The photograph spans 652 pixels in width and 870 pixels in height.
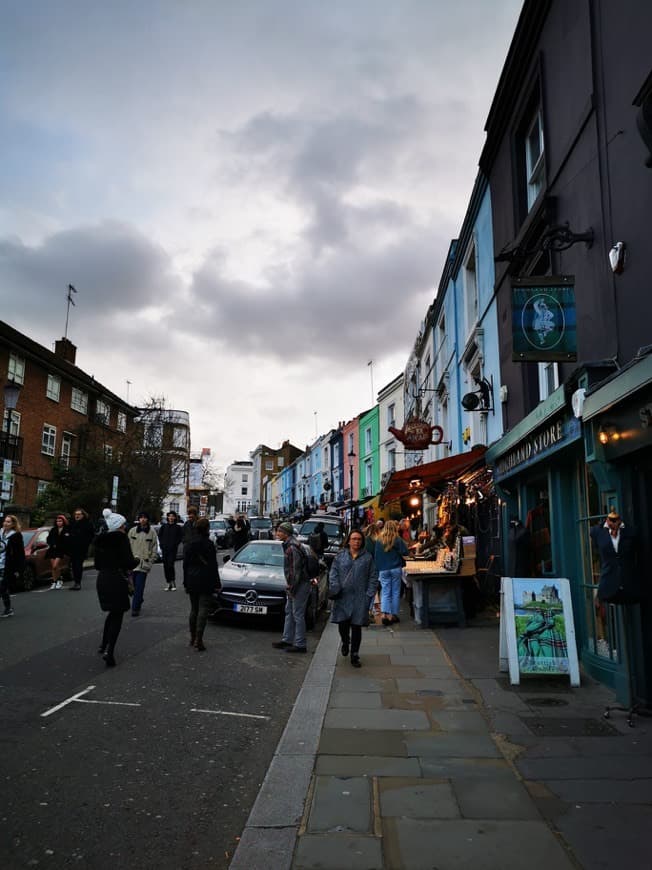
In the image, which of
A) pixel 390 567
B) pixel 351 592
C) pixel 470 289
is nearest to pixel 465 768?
pixel 351 592

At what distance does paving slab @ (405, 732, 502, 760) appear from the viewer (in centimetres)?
438

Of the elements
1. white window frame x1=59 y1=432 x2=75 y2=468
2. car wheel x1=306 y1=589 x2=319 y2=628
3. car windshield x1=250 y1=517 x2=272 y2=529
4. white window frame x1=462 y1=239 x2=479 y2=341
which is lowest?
A: car wheel x1=306 y1=589 x2=319 y2=628

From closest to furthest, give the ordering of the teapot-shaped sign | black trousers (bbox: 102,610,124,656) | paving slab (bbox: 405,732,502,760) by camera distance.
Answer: paving slab (bbox: 405,732,502,760) < black trousers (bbox: 102,610,124,656) < the teapot-shaped sign

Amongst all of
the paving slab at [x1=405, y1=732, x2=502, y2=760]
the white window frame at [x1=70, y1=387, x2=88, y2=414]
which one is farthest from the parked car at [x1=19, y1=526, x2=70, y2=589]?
the white window frame at [x1=70, y1=387, x2=88, y2=414]

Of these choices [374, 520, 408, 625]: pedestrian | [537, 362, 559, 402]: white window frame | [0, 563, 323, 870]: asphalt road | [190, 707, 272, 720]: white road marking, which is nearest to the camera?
[0, 563, 323, 870]: asphalt road

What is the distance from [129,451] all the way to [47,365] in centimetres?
595

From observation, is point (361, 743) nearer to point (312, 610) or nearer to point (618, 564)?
point (618, 564)

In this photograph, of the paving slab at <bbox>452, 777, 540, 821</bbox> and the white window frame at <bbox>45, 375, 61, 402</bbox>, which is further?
the white window frame at <bbox>45, 375, 61, 402</bbox>

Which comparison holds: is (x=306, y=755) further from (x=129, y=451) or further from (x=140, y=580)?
(x=129, y=451)

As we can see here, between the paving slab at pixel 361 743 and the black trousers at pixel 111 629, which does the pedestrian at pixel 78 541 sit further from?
the paving slab at pixel 361 743

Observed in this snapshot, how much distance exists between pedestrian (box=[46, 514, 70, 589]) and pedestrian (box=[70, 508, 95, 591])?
0.13 meters

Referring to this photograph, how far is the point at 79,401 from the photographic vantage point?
36.1m

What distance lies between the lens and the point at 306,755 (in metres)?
4.39

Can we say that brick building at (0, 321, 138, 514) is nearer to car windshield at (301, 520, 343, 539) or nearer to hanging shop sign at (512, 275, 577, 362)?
car windshield at (301, 520, 343, 539)
